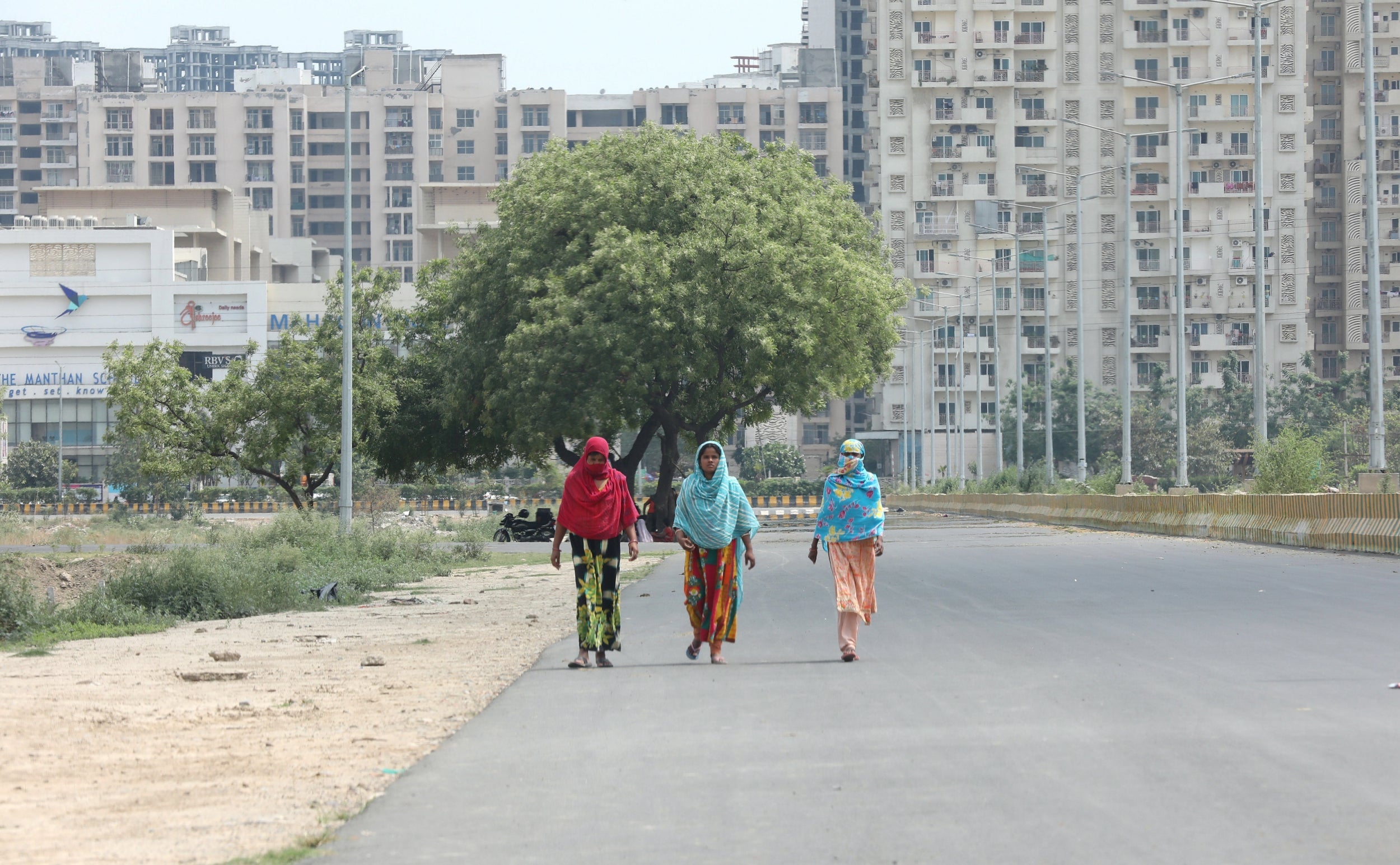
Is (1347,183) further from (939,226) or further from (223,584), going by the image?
(223,584)

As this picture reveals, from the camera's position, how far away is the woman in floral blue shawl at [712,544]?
466 inches

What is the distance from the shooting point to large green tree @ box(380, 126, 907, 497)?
38.5 metres

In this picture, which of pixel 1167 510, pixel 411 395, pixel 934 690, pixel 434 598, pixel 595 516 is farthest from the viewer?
pixel 411 395

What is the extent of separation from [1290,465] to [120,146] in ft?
431

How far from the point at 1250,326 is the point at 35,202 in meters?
113

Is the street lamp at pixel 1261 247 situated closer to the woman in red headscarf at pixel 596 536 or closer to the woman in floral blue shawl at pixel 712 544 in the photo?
the woman in floral blue shawl at pixel 712 544

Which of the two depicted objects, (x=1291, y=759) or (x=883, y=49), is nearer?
(x=1291, y=759)

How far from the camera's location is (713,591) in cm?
1198

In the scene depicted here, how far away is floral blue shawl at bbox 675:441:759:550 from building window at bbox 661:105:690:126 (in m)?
133

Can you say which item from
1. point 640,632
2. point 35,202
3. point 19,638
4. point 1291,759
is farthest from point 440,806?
point 35,202

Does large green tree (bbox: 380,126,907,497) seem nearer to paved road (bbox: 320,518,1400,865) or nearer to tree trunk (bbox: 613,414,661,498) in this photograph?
tree trunk (bbox: 613,414,661,498)

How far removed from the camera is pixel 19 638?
51.5 ft

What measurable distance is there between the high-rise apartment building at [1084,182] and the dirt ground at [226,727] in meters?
99.0

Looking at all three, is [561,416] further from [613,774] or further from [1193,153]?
[1193,153]
